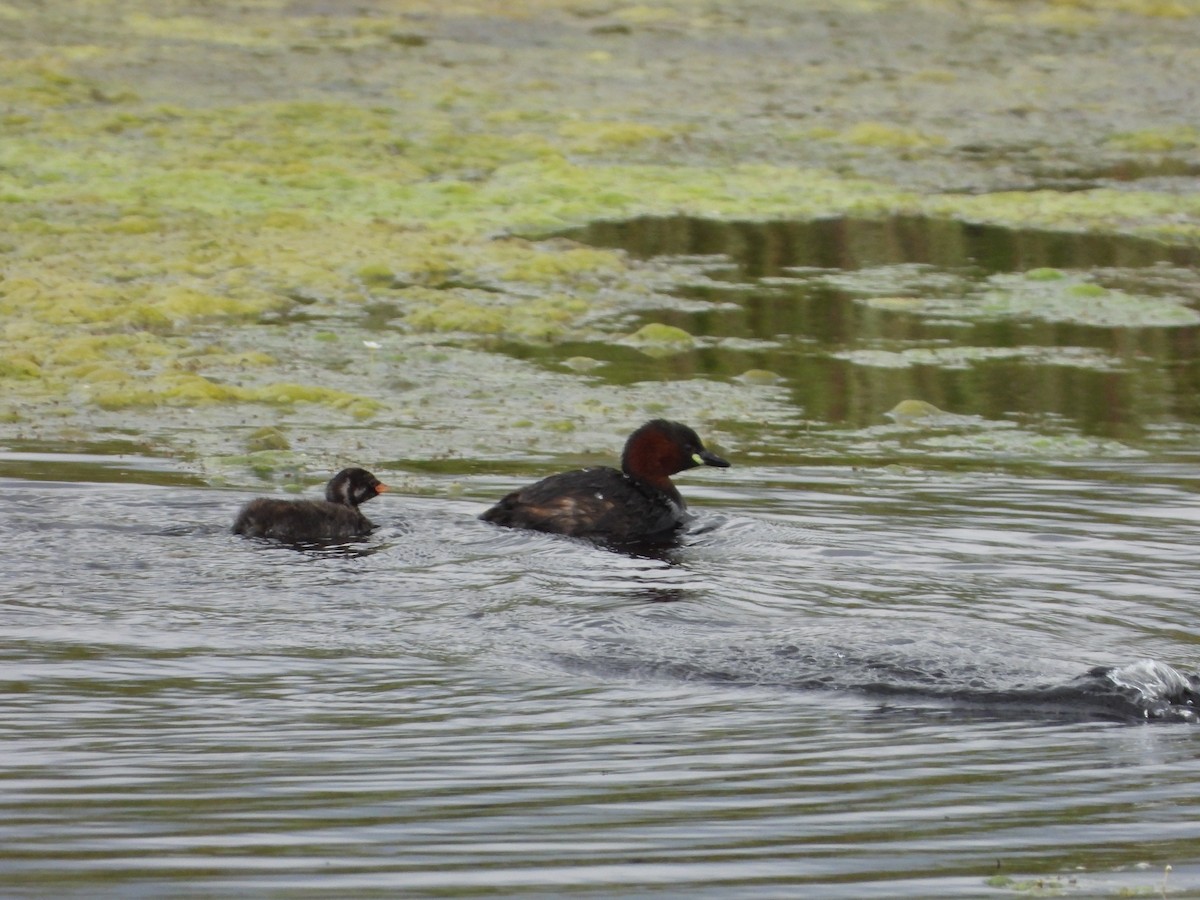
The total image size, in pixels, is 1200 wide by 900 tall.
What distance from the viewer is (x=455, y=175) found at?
18.4 meters

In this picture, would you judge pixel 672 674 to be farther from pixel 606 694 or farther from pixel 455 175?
pixel 455 175

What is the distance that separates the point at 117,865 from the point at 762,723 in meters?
2.14

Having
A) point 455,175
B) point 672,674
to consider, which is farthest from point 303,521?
point 455,175

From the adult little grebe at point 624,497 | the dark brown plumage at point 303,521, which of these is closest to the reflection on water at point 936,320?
the adult little grebe at point 624,497

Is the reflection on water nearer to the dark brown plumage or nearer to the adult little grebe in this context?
the adult little grebe

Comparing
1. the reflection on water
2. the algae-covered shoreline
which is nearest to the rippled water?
the algae-covered shoreline

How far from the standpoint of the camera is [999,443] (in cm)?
1091

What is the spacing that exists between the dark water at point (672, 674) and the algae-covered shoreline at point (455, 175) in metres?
1.10

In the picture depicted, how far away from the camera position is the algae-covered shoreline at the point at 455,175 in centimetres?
1149

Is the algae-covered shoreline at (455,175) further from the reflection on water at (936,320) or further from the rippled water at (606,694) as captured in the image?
the rippled water at (606,694)

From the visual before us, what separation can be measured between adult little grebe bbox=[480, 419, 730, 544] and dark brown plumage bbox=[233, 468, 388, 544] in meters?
0.57

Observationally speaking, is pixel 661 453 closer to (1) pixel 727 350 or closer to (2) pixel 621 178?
Result: (1) pixel 727 350

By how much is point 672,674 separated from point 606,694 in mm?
381

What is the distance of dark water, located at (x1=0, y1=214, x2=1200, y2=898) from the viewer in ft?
15.0
